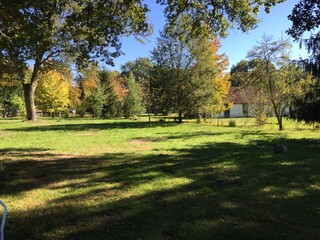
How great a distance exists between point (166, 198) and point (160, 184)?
3.29ft

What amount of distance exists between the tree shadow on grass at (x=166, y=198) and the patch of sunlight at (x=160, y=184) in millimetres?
20

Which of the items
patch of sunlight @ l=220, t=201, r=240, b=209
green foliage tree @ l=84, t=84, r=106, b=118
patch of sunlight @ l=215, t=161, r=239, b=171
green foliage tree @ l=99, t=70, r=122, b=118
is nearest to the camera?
patch of sunlight @ l=220, t=201, r=240, b=209

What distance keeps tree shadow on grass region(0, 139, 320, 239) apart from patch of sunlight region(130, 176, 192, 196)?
20 millimetres

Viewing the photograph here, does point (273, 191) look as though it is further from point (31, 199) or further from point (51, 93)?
point (51, 93)

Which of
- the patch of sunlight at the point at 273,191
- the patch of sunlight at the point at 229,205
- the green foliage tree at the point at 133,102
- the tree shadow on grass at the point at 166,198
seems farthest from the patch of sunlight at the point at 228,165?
the green foliage tree at the point at 133,102

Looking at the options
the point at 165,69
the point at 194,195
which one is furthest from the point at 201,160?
the point at 165,69

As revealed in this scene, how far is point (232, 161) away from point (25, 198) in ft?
19.6

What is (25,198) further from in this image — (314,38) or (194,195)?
(314,38)

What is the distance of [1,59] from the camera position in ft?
35.6

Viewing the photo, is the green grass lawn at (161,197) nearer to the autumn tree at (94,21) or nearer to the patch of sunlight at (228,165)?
the patch of sunlight at (228,165)

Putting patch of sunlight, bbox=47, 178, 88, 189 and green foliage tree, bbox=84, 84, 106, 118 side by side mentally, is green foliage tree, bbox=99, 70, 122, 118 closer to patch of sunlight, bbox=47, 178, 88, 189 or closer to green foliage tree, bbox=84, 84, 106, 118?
green foliage tree, bbox=84, 84, 106, 118

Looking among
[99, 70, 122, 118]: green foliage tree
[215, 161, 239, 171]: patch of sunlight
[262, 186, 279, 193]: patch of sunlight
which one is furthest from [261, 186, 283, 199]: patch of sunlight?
[99, 70, 122, 118]: green foliage tree

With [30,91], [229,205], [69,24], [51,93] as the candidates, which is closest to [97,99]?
[51,93]

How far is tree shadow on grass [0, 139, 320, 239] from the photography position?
441 centimetres
